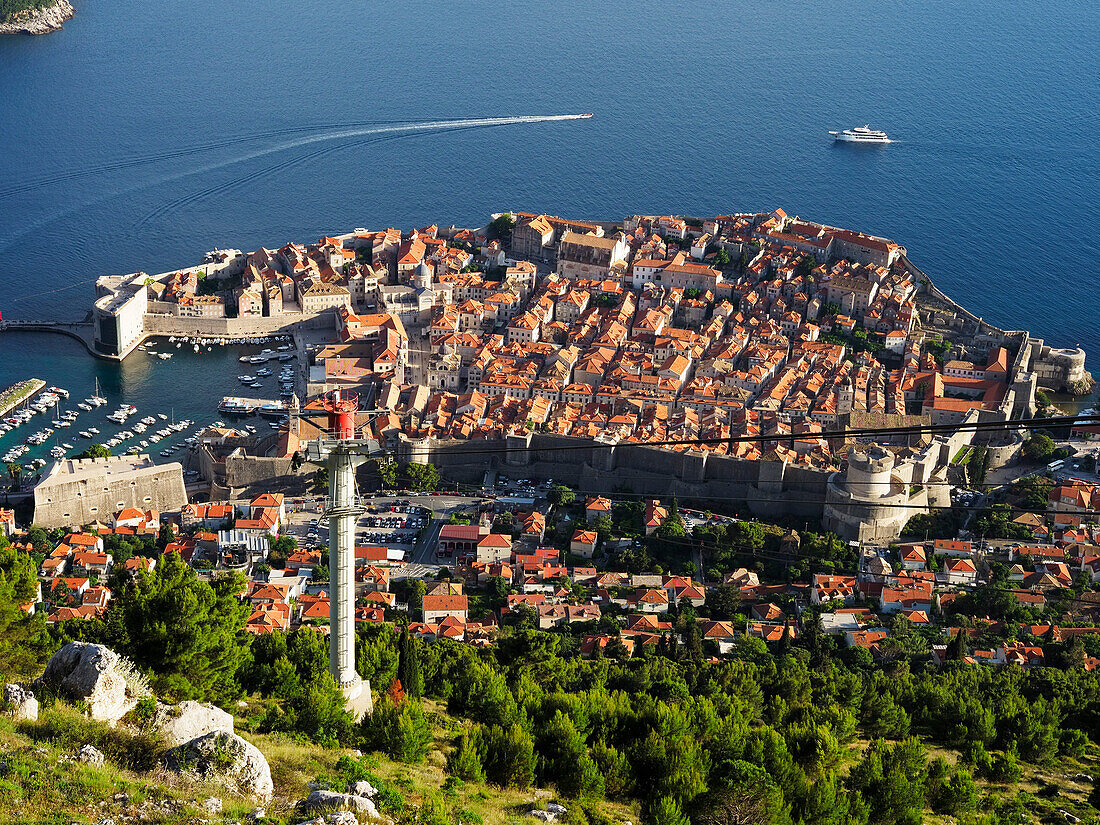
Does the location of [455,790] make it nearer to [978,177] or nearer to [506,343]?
[506,343]

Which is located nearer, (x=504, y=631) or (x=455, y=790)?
(x=455, y=790)

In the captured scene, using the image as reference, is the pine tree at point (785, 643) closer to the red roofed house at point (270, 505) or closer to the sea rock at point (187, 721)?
the red roofed house at point (270, 505)

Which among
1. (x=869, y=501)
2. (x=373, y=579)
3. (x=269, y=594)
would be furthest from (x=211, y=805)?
(x=869, y=501)

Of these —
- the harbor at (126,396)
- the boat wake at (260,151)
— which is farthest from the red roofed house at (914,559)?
the boat wake at (260,151)

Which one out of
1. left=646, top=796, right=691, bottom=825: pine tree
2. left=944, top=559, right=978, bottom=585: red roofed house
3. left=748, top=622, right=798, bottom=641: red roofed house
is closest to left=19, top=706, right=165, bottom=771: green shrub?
left=646, top=796, right=691, bottom=825: pine tree

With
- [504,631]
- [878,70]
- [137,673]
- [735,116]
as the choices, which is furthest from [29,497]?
[878,70]

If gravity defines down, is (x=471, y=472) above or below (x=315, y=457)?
below

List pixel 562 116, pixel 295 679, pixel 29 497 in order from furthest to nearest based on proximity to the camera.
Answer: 1. pixel 562 116
2. pixel 29 497
3. pixel 295 679
